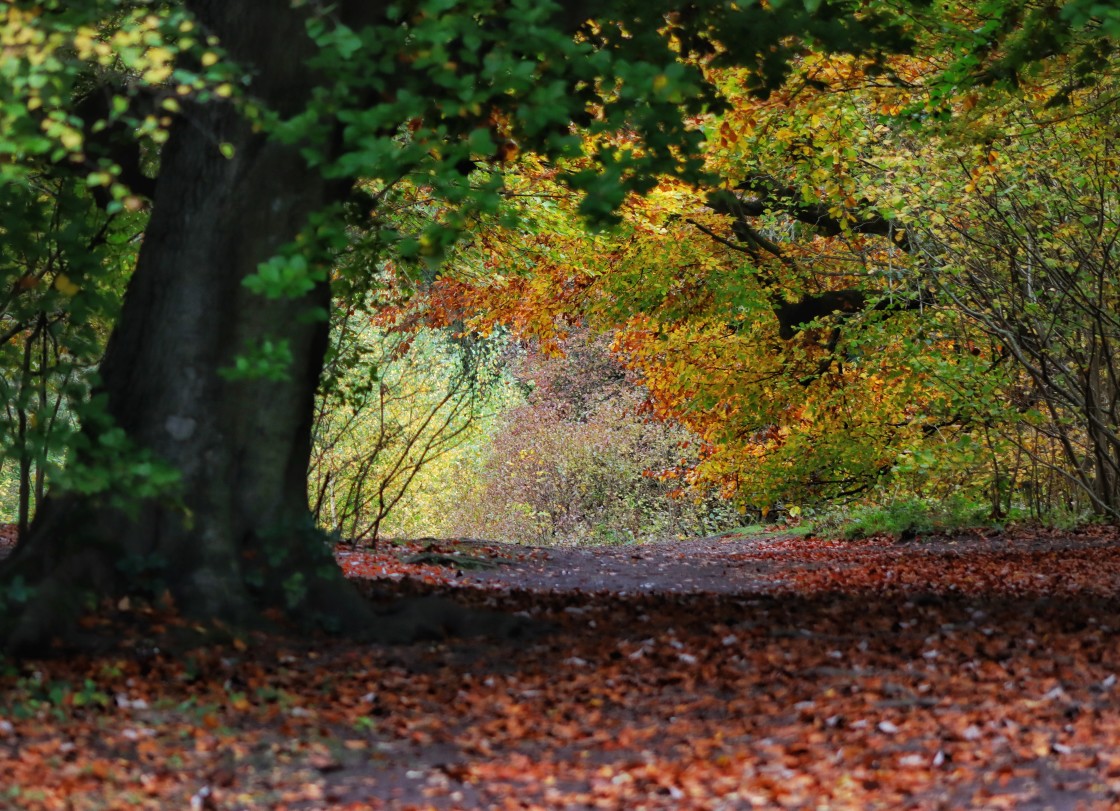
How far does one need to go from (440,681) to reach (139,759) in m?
1.74

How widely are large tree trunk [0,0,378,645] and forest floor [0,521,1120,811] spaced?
1.81 ft

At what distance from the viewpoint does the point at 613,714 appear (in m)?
5.77

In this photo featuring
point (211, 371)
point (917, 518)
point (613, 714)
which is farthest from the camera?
point (917, 518)

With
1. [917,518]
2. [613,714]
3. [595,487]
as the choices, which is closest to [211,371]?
[613,714]

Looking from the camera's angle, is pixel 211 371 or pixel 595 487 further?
pixel 595 487

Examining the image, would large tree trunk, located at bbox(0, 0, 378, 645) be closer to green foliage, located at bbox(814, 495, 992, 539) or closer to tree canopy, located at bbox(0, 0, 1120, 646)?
tree canopy, located at bbox(0, 0, 1120, 646)

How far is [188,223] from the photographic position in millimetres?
6875

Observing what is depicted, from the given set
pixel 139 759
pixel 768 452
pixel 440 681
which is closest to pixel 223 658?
pixel 440 681

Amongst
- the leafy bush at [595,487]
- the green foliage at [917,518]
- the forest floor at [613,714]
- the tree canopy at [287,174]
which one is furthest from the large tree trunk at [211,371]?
the leafy bush at [595,487]

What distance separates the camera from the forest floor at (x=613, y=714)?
177 inches

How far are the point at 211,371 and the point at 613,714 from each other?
9.00ft

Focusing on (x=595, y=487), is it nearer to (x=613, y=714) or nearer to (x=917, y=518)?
(x=917, y=518)

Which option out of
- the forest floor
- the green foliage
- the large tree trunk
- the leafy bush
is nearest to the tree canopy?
the large tree trunk

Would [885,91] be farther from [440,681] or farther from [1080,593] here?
[440,681]
